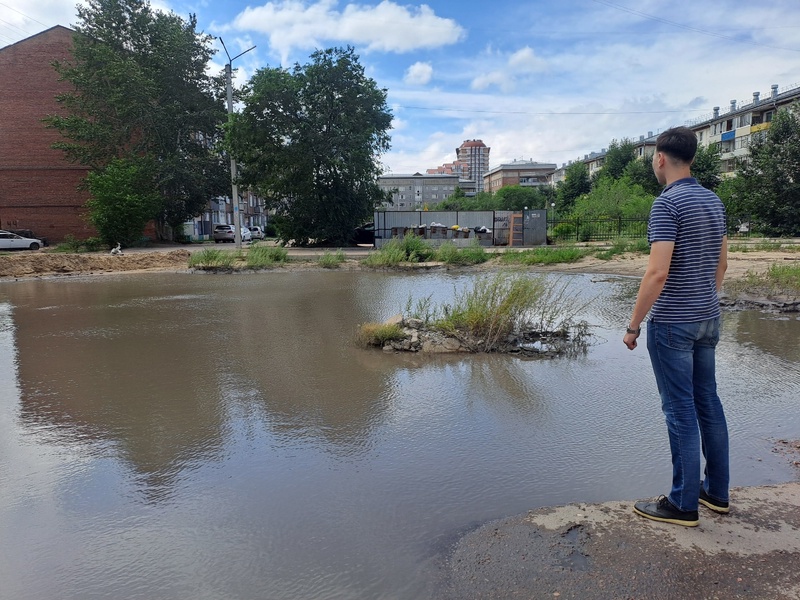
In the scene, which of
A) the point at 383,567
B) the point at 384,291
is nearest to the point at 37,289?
the point at 384,291

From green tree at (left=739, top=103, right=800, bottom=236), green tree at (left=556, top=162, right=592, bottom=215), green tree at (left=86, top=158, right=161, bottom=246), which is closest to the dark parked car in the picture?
green tree at (left=86, top=158, right=161, bottom=246)

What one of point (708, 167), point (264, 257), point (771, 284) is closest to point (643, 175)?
point (708, 167)

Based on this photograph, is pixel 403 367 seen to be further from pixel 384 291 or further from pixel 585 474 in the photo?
pixel 384 291

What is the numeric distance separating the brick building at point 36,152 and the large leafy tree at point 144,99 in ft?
6.86

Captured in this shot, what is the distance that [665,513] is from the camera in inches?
124

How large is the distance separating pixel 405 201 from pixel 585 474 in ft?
483

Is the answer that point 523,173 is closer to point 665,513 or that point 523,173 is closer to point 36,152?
point 36,152

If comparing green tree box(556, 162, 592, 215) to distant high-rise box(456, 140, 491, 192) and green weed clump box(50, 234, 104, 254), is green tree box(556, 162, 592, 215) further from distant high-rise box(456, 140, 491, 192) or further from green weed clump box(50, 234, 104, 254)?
distant high-rise box(456, 140, 491, 192)

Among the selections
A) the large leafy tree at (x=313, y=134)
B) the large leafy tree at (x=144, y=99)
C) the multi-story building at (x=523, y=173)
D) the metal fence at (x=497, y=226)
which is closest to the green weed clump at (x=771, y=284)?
the metal fence at (x=497, y=226)

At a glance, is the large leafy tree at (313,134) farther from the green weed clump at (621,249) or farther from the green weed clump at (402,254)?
the green weed clump at (621,249)

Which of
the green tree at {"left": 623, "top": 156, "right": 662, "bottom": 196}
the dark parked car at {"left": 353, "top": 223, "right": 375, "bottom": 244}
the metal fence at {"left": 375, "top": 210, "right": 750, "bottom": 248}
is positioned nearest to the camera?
the metal fence at {"left": 375, "top": 210, "right": 750, "bottom": 248}

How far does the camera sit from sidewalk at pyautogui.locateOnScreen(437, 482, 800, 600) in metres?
2.60

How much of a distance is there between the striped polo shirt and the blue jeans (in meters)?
0.08

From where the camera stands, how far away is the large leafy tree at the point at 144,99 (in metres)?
36.0
